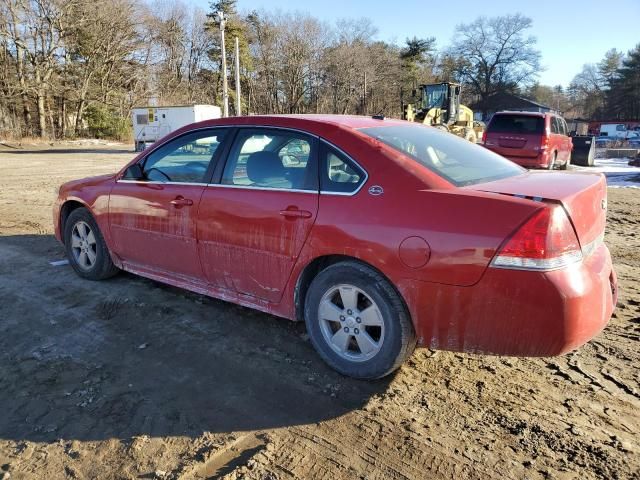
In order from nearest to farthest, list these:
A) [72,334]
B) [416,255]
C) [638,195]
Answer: [416,255], [72,334], [638,195]

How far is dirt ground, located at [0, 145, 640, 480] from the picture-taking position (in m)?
2.44

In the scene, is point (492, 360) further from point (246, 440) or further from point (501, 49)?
point (501, 49)

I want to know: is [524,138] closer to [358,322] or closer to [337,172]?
[337,172]

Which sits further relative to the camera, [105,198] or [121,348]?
[105,198]

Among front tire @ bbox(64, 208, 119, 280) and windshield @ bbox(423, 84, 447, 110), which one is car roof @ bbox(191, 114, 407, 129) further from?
windshield @ bbox(423, 84, 447, 110)

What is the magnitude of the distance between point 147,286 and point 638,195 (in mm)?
11011

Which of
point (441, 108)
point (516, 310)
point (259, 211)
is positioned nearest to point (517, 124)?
point (259, 211)

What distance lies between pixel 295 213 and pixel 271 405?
1181 mm

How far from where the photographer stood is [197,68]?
60.0m

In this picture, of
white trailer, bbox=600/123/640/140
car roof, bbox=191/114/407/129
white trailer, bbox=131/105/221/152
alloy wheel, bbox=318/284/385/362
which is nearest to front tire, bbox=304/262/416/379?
alloy wheel, bbox=318/284/385/362

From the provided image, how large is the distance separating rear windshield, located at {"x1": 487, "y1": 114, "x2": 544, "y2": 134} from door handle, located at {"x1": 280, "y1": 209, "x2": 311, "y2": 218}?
12276 mm

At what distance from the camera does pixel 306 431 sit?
8.84ft

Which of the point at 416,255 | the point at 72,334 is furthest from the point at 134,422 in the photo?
the point at 416,255

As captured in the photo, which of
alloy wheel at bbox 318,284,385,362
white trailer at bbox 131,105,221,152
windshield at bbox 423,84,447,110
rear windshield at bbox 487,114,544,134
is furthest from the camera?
white trailer at bbox 131,105,221,152
